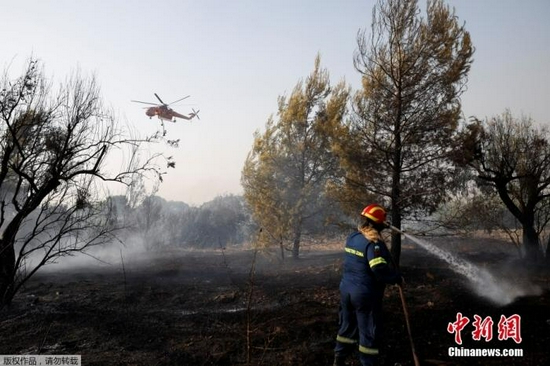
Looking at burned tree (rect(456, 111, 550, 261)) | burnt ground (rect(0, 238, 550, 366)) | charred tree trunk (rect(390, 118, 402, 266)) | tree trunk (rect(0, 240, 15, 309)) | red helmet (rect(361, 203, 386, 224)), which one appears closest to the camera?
tree trunk (rect(0, 240, 15, 309))

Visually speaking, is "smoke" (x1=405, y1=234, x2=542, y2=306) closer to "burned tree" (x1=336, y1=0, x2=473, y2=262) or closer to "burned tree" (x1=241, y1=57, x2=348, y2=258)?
A: "burned tree" (x1=336, y1=0, x2=473, y2=262)

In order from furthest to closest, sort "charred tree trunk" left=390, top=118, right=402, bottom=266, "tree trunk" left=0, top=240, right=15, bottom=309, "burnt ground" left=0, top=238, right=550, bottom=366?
1. "charred tree trunk" left=390, top=118, right=402, bottom=266
2. "burnt ground" left=0, top=238, right=550, bottom=366
3. "tree trunk" left=0, top=240, right=15, bottom=309

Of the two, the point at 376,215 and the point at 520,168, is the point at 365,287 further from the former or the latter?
the point at 520,168

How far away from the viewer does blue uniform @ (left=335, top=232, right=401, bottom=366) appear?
14.9 feet

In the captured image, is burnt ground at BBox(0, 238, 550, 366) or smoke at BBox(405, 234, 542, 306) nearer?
burnt ground at BBox(0, 238, 550, 366)

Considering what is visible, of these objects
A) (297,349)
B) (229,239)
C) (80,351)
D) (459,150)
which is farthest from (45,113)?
(229,239)

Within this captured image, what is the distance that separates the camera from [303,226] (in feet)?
55.3

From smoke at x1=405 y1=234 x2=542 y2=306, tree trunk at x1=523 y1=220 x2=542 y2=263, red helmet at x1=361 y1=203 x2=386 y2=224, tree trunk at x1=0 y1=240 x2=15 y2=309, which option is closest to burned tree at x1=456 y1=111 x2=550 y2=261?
tree trunk at x1=523 y1=220 x2=542 y2=263

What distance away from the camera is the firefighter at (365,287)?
4531 mm

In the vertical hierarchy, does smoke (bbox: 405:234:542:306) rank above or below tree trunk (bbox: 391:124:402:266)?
below

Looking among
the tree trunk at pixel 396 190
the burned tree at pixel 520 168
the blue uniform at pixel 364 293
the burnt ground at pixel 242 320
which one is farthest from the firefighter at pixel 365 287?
the burned tree at pixel 520 168

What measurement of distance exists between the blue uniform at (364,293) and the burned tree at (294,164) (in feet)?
35.9

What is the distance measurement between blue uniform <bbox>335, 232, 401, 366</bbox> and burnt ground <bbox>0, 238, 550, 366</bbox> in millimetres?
940

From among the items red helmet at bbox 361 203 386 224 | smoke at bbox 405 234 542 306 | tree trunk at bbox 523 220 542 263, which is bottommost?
smoke at bbox 405 234 542 306
